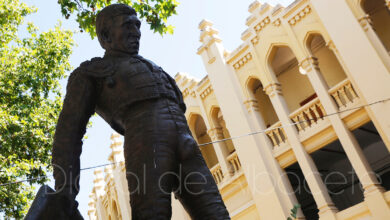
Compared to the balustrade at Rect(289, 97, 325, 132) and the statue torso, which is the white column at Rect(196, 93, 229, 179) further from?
the statue torso

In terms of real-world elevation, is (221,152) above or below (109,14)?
above

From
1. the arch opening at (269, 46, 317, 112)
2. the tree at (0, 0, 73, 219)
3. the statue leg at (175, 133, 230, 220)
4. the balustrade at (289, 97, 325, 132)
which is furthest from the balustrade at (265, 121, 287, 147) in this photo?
the statue leg at (175, 133, 230, 220)

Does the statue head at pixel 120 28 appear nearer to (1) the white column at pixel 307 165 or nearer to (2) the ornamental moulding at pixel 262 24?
(1) the white column at pixel 307 165

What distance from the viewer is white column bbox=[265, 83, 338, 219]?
1065cm

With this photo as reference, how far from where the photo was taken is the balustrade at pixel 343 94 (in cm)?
1099

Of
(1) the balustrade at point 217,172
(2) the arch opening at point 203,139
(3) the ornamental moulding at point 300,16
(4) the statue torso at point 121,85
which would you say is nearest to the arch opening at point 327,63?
(3) the ornamental moulding at point 300,16

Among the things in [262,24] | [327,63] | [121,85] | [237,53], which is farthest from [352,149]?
[121,85]

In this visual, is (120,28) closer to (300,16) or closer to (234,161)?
(300,16)

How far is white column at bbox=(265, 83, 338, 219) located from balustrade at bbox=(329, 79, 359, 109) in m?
1.55

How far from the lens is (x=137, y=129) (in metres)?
2.16

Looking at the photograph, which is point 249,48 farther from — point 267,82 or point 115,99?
point 115,99

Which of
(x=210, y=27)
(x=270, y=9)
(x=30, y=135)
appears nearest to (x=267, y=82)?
(x=270, y=9)

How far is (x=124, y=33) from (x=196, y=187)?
1080 millimetres

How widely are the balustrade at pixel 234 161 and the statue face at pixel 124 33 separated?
1143 cm
